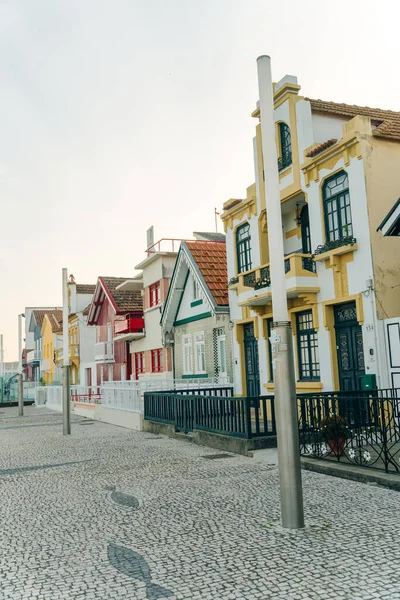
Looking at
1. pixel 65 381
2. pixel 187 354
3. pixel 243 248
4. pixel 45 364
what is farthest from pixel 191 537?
pixel 45 364

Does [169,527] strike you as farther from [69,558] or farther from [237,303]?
[237,303]

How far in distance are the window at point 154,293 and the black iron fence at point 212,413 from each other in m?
11.3

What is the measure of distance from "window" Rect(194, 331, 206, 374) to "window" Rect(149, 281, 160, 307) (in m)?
6.15

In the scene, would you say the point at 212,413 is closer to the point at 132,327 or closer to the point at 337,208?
the point at 337,208

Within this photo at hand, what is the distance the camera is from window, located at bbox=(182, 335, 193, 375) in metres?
23.8

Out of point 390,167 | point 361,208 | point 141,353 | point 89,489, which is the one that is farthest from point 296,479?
point 141,353

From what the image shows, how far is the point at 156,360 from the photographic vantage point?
2956cm

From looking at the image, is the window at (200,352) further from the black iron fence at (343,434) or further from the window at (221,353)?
the black iron fence at (343,434)

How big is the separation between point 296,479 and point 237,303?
1203cm

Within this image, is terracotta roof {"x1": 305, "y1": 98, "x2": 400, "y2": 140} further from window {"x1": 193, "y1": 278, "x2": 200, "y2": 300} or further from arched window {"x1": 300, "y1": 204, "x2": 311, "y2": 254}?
window {"x1": 193, "y1": 278, "x2": 200, "y2": 300}

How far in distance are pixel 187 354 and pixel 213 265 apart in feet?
14.2

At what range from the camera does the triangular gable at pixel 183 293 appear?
857 inches

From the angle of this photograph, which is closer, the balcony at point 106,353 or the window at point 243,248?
the window at point 243,248

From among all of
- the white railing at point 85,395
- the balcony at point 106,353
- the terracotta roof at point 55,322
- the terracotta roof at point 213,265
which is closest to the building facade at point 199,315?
the terracotta roof at point 213,265
